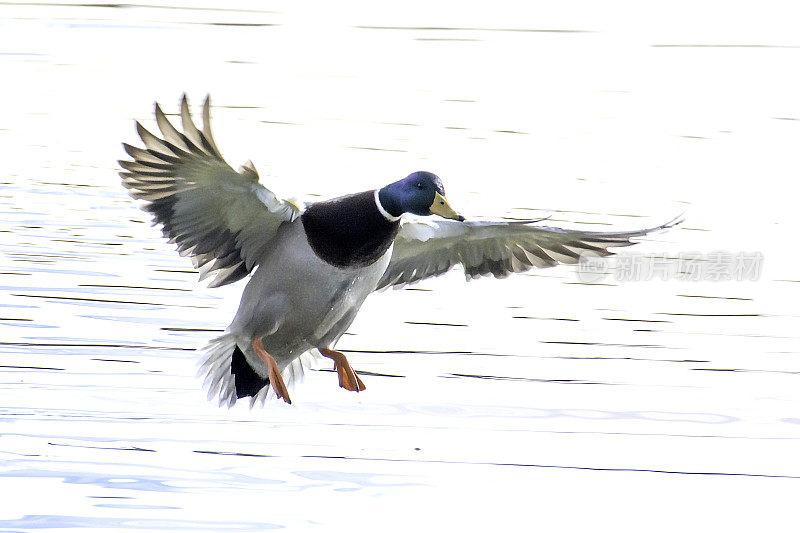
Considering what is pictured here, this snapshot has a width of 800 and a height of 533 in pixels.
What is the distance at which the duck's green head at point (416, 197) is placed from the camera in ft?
17.1

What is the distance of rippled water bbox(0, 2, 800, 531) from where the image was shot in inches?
201

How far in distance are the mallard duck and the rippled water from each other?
0.32 m

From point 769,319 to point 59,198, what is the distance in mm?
4140

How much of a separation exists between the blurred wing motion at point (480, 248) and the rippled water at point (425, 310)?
0.48 m

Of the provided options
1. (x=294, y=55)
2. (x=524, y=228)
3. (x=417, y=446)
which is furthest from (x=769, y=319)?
(x=294, y=55)

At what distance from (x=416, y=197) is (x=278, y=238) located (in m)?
0.61

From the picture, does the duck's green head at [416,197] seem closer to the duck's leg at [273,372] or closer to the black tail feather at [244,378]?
the duck's leg at [273,372]

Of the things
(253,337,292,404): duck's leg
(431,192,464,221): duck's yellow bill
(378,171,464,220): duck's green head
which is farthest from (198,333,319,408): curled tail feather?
(431,192,464,221): duck's yellow bill

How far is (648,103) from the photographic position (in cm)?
1084

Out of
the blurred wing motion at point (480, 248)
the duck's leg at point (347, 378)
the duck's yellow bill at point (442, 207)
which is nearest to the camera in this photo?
the duck's yellow bill at point (442, 207)

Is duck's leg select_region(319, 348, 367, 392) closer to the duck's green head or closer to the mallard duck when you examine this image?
the mallard duck

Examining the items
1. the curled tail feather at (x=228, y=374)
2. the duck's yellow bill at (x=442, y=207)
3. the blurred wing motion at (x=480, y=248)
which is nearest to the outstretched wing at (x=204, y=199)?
the curled tail feather at (x=228, y=374)

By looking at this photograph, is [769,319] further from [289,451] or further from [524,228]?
[289,451]

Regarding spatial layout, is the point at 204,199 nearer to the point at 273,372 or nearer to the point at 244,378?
the point at 273,372
